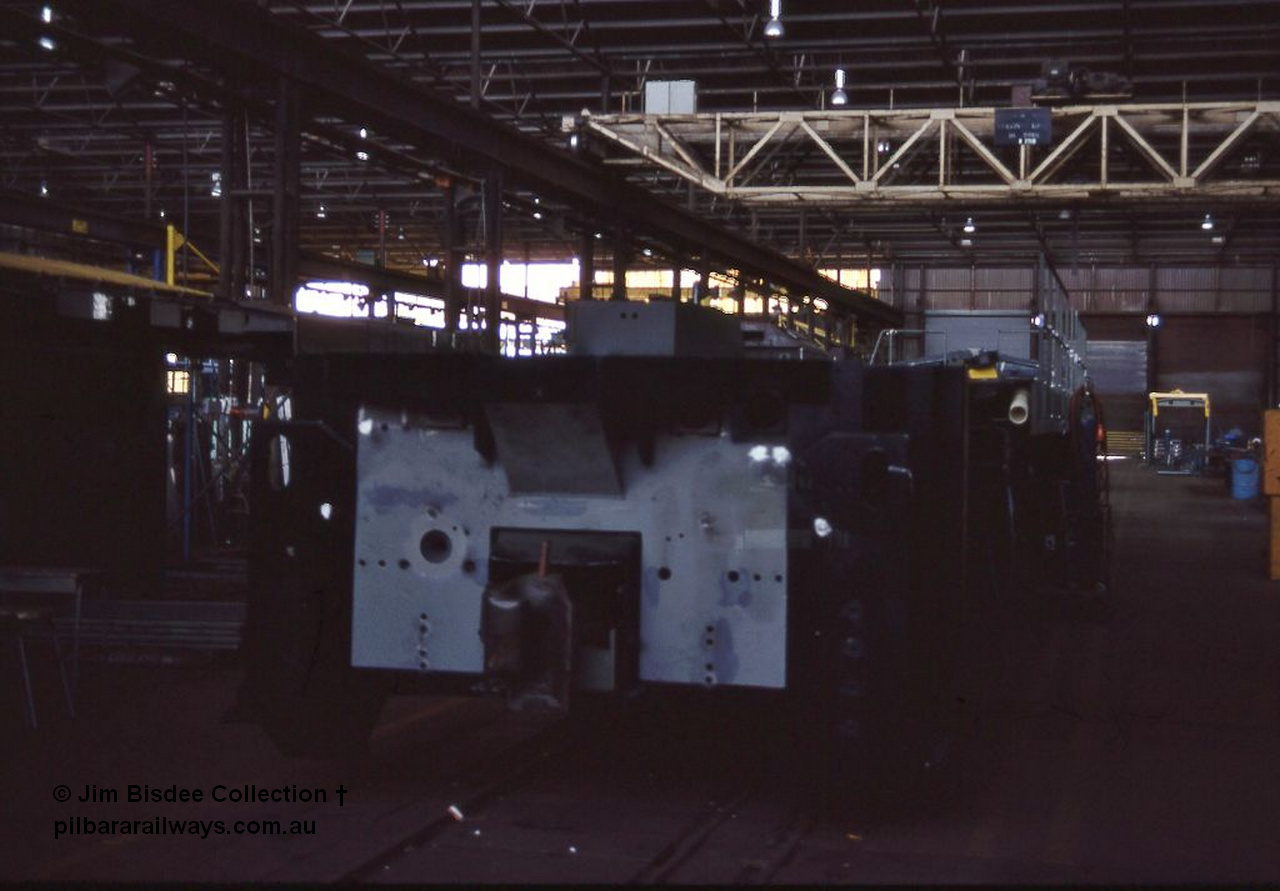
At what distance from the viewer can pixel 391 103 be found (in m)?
16.6

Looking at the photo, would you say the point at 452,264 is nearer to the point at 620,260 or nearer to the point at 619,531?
the point at 620,260

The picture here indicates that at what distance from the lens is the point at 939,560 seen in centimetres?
572

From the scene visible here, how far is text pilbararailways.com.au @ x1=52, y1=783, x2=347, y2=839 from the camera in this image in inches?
222

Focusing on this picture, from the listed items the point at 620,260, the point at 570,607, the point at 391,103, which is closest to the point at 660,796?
the point at 570,607

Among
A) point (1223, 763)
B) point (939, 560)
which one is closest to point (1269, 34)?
point (1223, 763)

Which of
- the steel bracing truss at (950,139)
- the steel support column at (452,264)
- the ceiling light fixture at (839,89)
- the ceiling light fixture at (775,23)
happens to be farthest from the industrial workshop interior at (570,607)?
the ceiling light fixture at (839,89)

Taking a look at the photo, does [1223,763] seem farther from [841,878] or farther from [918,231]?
[918,231]

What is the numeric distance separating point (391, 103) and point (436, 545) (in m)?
11.6

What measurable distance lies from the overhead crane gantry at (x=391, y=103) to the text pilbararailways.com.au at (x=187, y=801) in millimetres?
7775

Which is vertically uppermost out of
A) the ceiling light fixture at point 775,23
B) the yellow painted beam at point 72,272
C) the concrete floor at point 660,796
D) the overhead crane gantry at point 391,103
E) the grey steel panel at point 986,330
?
the ceiling light fixture at point 775,23

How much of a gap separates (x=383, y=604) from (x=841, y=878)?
6.92ft

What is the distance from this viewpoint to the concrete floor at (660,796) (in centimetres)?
526

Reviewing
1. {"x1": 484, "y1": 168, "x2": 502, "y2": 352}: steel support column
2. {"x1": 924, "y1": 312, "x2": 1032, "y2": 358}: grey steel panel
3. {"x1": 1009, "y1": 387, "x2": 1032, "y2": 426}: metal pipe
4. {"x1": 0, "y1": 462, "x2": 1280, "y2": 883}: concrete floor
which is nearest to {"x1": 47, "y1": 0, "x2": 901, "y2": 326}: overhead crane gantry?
{"x1": 484, "y1": 168, "x2": 502, "y2": 352}: steel support column

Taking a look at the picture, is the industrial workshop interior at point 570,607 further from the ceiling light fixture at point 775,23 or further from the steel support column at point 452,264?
the ceiling light fixture at point 775,23
